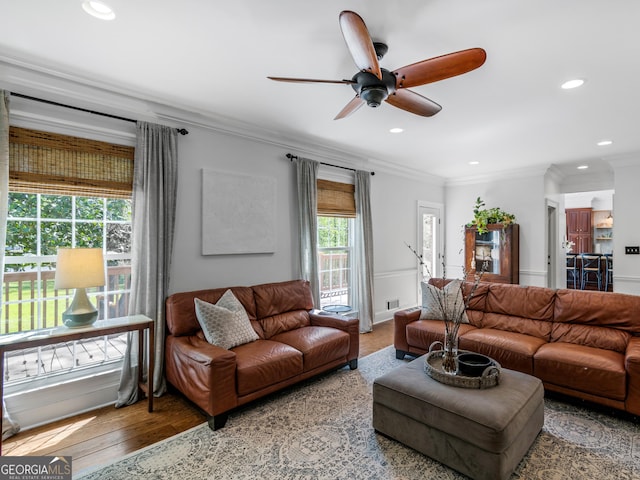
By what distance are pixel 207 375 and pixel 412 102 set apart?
97.3 inches

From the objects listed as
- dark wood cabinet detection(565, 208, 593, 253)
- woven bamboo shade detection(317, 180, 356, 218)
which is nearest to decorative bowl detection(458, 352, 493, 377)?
woven bamboo shade detection(317, 180, 356, 218)

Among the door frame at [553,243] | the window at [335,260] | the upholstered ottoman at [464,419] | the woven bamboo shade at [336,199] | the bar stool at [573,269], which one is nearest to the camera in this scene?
the upholstered ottoman at [464,419]

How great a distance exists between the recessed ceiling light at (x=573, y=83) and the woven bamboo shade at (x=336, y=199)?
274 cm

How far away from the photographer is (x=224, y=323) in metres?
2.94

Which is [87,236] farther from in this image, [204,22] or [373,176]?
[373,176]

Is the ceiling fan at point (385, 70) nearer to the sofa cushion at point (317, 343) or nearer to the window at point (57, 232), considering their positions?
the window at point (57, 232)

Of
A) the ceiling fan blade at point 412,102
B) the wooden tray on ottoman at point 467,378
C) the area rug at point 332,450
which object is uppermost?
the ceiling fan blade at point 412,102

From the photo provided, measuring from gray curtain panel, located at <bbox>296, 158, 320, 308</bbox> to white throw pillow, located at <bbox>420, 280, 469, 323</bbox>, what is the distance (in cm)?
134

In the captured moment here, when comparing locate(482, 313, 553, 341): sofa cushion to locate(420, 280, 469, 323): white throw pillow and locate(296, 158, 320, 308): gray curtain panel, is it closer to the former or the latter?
locate(420, 280, 469, 323): white throw pillow

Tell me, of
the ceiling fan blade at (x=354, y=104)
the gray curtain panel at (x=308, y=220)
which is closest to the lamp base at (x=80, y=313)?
the gray curtain panel at (x=308, y=220)

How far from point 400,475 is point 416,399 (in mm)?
432

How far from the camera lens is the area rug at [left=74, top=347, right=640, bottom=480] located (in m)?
2.00

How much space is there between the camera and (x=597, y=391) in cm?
258

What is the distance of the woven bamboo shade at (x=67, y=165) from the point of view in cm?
247
